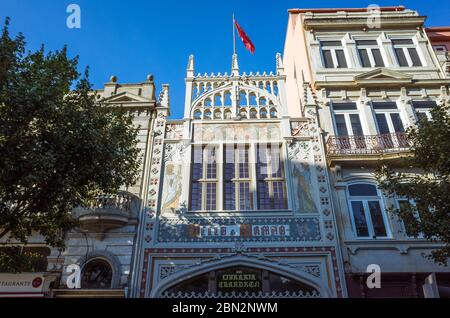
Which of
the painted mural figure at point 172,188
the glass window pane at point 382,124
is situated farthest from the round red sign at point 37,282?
the glass window pane at point 382,124

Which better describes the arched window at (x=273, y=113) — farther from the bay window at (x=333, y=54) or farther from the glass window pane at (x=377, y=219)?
the glass window pane at (x=377, y=219)

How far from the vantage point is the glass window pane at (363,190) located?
52.6ft

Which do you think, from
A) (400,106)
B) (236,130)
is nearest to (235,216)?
(236,130)

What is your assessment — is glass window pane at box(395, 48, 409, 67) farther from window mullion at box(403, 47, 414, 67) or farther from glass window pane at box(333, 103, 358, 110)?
glass window pane at box(333, 103, 358, 110)

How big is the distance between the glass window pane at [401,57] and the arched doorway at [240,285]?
13.9 meters

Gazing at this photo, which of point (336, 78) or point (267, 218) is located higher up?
point (336, 78)

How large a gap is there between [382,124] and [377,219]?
17.8ft

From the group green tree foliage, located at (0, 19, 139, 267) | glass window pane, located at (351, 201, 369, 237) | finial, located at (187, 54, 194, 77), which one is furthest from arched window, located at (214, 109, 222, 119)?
glass window pane, located at (351, 201, 369, 237)

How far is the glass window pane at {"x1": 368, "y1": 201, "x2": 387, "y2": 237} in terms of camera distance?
15.1 metres

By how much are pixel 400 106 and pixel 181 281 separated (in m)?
14.1

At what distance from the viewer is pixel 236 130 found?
18.1 metres

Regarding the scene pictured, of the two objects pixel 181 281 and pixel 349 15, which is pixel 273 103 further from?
pixel 181 281

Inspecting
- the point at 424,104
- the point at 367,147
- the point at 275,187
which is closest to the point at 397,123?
the point at 424,104

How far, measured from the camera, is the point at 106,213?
14656mm
